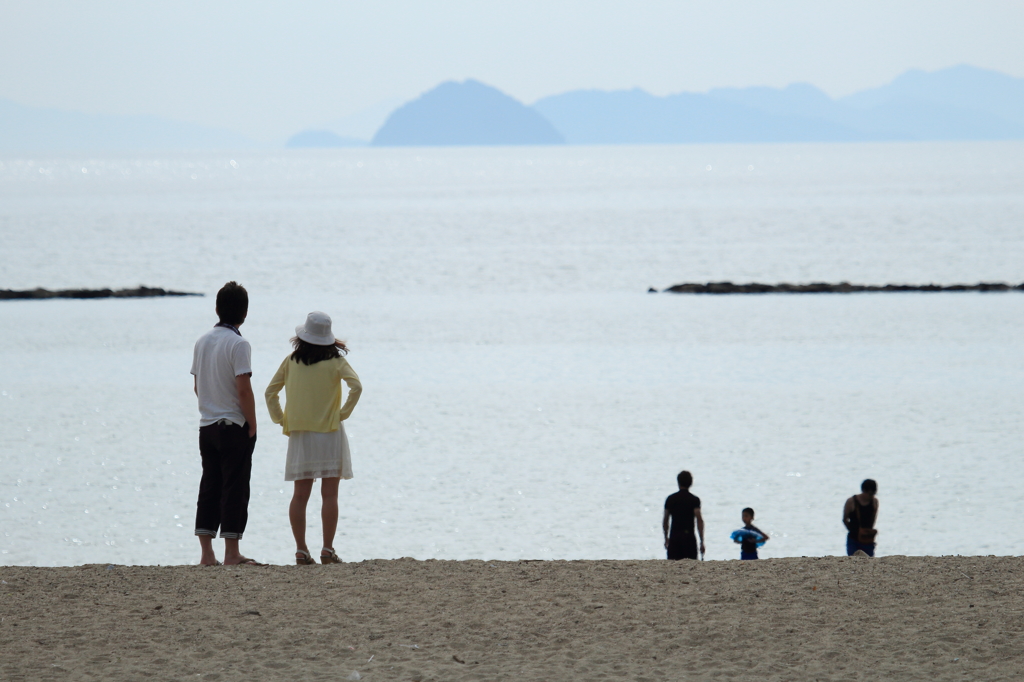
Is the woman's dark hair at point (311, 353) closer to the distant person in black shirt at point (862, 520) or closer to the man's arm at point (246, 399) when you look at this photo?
the man's arm at point (246, 399)

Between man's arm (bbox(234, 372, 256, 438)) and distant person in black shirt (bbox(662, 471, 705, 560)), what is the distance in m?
3.66

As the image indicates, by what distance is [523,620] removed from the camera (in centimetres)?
694

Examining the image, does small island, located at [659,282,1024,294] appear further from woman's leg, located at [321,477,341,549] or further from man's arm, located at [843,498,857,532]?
woman's leg, located at [321,477,341,549]

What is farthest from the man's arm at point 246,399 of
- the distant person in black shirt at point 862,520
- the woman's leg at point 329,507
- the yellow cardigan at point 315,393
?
the distant person in black shirt at point 862,520

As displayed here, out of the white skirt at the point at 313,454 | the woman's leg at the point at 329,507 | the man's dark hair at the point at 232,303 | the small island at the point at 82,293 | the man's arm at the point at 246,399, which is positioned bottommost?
the woman's leg at the point at 329,507

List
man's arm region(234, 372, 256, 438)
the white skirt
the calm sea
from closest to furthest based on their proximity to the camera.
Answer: man's arm region(234, 372, 256, 438)
the white skirt
the calm sea

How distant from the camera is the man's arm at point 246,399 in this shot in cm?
760

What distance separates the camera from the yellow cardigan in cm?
779

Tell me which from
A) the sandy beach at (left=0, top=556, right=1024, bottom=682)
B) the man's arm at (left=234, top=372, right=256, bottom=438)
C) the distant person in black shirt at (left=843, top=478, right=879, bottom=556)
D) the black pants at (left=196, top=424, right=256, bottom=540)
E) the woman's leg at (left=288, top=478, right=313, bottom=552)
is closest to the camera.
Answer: the sandy beach at (left=0, top=556, right=1024, bottom=682)

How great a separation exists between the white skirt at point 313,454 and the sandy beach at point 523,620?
2.19 ft

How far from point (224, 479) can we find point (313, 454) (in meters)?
0.61

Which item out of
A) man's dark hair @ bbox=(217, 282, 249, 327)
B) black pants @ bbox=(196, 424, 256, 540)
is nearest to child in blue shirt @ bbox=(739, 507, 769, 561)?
black pants @ bbox=(196, 424, 256, 540)

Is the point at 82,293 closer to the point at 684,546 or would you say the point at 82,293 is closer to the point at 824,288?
the point at 824,288

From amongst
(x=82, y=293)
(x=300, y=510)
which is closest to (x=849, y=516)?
(x=300, y=510)
